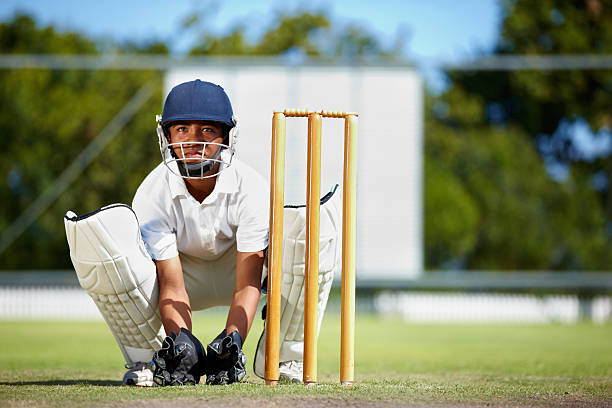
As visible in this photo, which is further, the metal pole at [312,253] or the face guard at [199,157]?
the face guard at [199,157]

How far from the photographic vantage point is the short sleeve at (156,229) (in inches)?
134

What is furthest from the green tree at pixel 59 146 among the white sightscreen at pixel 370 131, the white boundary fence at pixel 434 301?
the white sightscreen at pixel 370 131

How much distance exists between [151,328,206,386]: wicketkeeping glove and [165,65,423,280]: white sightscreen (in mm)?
10720

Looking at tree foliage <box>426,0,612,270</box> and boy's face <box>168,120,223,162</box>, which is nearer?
boy's face <box>168,120,223,162</box>

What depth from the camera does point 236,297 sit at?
10.9ft

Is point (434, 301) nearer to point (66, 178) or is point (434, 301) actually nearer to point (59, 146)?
point (66, 178)

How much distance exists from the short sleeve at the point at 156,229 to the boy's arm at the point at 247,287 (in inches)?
11.2

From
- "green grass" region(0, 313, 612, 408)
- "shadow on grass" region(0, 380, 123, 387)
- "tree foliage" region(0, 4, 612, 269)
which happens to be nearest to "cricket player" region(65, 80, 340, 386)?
"shadow on grass" region(0, 380, 123, 387)

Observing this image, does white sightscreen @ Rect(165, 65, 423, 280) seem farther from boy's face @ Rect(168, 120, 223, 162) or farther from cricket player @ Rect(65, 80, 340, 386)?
boy's face @ Rect(168, 120, 223, 162)

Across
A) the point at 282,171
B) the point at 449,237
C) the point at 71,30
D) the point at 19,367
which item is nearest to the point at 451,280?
the point at 449,237

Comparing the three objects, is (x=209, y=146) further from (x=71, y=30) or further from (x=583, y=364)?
(x=71, y=30)

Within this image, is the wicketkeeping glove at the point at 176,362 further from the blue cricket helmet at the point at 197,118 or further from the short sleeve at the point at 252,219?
the blue cricket helmet at the point at 197,118

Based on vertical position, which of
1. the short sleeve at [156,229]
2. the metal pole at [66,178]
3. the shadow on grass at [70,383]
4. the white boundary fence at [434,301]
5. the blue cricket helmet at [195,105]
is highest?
the metal pole at [66,178]

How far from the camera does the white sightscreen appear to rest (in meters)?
13.9
